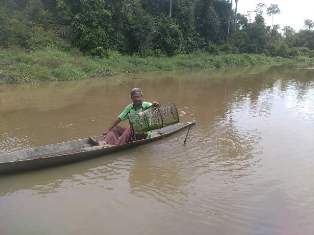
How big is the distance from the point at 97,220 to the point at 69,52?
63.4ft

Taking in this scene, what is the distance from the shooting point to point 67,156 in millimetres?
6723

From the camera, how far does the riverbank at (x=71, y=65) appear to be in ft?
59.8

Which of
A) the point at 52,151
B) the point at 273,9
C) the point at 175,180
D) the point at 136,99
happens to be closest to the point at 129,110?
the point at 136,99

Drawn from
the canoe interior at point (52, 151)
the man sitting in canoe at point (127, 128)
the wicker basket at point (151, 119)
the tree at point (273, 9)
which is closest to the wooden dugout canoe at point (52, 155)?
the canoe interior at point (52, 151)

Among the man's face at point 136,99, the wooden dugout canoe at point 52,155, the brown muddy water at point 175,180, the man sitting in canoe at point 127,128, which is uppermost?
the man's face at point 136,99

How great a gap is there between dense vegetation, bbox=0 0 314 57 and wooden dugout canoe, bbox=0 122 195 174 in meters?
15.6

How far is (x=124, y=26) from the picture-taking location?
91.9 feet

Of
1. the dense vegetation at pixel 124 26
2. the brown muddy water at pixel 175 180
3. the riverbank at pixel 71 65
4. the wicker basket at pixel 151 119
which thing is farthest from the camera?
the dense vegetation at pixel 124 26

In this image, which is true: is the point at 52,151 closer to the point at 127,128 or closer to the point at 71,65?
the point at 127,128

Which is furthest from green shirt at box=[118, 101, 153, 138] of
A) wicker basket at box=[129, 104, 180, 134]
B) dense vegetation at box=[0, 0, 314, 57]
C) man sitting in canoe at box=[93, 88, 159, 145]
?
dense vegetation at box=[0, 0, 314, 57]

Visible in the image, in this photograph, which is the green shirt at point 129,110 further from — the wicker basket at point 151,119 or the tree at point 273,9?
the tree at point 273,9

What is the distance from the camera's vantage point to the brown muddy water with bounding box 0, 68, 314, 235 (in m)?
5.07

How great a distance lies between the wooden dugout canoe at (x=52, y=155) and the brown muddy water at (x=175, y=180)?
0.47 ft

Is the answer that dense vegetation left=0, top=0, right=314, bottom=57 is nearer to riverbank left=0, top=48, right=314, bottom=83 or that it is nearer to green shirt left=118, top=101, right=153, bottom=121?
riverbank left=0, top=48, right=314, bottom=83
